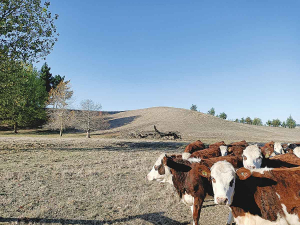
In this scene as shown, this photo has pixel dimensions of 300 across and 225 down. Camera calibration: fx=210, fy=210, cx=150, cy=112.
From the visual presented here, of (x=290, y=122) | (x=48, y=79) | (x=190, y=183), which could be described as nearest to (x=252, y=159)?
(x=190, y=183)

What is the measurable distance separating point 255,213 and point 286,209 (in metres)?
0.62

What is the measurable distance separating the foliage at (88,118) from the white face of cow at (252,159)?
37.1m

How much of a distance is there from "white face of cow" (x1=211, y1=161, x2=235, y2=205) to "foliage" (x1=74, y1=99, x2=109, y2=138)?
39411mm

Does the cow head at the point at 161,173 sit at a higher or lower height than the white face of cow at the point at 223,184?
lower

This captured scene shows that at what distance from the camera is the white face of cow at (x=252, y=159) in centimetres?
794

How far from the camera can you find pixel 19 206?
731 centimetres

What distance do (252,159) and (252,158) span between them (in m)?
0.04

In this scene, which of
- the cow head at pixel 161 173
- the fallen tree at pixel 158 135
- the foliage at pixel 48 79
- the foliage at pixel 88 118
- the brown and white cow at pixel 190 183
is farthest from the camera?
the foliage at pixel 48 79

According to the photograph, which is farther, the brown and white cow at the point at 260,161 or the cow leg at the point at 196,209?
the brown and white cow at the point at 260,161

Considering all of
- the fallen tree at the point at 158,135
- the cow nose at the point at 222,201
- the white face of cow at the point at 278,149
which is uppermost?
the white face of cow at the point at 278,149

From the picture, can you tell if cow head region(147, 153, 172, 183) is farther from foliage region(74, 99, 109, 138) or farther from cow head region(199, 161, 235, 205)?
foliage region(74, 99, 109, 138)

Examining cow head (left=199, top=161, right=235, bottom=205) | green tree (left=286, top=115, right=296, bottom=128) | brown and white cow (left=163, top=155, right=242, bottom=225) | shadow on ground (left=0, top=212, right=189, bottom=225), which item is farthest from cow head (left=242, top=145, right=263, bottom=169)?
green tree (left=286, top=115, right=296, bottom=128)

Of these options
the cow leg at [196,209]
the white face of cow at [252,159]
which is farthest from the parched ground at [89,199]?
the white face of cow at [252,159]

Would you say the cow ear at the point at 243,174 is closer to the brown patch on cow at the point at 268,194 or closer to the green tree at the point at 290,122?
the brown patch on cow at the point at 268,194
